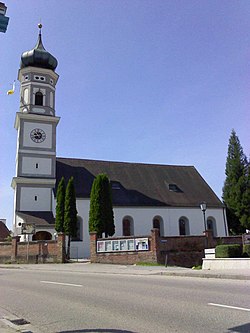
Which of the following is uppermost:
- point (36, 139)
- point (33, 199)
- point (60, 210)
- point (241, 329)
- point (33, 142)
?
point (36, 139)

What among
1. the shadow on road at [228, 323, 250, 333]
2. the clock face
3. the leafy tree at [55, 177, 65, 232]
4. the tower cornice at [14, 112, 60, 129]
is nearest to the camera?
the shadow on road at [228, 323, 250, 333]

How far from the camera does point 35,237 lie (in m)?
36.9

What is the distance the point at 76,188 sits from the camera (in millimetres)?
40531

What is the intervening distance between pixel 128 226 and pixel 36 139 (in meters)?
14.7

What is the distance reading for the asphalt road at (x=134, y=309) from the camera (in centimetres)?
630

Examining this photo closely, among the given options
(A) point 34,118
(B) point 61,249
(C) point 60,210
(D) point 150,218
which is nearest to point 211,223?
(D) point 150,218

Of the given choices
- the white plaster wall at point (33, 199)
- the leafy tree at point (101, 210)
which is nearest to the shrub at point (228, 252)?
the leafy tree at point (101, 210)

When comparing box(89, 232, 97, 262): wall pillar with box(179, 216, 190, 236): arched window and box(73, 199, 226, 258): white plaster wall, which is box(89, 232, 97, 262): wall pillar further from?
box(179, 216, 190, 236): arched window

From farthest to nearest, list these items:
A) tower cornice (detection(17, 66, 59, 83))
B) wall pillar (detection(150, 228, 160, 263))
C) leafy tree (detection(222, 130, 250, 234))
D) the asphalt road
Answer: leafy tree (detection(222, 130, 250, 234))
tower cornice (detection(17, 66, 59, 83))
wall pillar (detection(150, 228, 160, 263))
the asphalt road

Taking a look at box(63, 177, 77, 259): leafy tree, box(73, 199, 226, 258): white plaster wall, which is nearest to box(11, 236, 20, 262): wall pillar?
box(63, 177, 77, 259): leafy tree

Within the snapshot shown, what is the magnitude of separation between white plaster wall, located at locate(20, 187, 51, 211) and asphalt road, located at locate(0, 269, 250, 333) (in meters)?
28.2

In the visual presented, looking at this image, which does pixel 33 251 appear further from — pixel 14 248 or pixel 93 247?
pixel 93 247

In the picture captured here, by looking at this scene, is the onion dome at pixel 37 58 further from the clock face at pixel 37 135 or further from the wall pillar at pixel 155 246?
the wall pillar at pixel 155 246

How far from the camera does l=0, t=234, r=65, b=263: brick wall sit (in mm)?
29922
